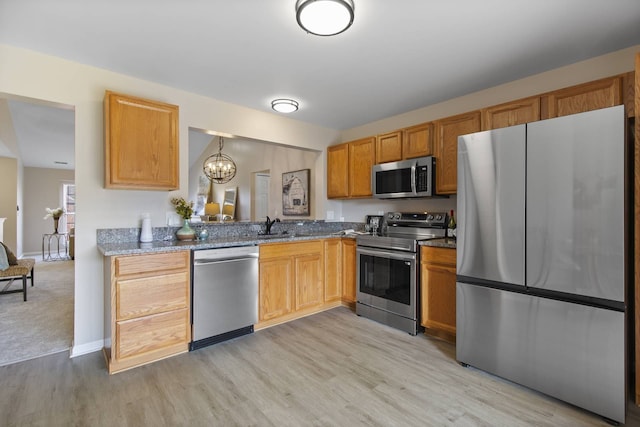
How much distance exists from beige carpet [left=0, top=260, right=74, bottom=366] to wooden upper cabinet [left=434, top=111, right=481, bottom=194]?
3.86 meters

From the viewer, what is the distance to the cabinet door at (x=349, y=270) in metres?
3.67

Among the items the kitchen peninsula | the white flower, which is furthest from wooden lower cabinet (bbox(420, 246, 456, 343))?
the white flower

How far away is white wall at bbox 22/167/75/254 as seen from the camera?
766 centimetres

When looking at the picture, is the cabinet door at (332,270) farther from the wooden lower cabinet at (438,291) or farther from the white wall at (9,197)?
the white wall at (9,197)

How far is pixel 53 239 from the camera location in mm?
7824

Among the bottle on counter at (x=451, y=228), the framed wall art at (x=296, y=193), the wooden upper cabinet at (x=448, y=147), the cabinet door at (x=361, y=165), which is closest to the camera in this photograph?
the wooden upper cabinet at (x=448, y=147)

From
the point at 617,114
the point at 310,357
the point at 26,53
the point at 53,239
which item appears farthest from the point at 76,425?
the point at 53,239

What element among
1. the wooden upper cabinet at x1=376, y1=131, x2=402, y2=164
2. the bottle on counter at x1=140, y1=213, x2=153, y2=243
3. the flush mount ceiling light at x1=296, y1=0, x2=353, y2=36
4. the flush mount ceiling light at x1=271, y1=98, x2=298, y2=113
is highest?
the flush mount ceiling light at x1=271, y1=98, x2=298, y2=113

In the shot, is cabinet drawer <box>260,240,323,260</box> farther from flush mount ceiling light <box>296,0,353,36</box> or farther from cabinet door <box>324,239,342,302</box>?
flush mount ceiling light <box>296,0,353,36</box>

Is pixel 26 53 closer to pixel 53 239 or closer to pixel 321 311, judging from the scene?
pixel 321 311

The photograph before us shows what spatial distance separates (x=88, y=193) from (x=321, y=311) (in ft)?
8.72

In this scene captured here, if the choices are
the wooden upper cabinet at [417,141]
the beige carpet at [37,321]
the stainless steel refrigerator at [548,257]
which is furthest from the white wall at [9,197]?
the stainless steel refrigerator at [548,257]

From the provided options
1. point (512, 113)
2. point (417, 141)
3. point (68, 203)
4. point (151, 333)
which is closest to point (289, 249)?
point (151, 333)

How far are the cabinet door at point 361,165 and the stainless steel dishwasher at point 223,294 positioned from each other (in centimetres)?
168
